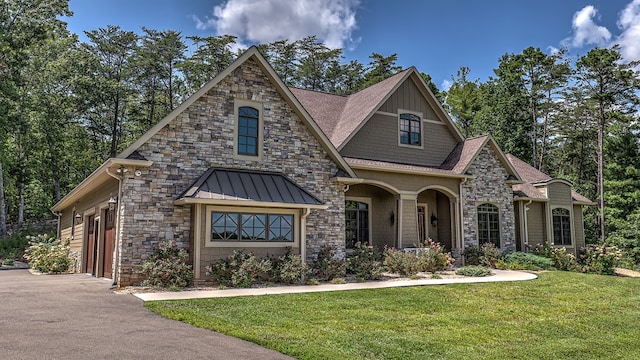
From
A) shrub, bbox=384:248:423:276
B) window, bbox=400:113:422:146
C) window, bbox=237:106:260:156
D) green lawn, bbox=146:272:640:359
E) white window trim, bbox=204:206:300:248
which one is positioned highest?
window, bbox=400:113:422:146

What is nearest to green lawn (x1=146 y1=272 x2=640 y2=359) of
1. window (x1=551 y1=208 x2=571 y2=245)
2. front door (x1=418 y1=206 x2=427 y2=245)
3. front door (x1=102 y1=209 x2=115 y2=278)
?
front door (x1=102 y1=209 x2=115 y2=278)

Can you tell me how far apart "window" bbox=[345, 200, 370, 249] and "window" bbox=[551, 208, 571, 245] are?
10075mm

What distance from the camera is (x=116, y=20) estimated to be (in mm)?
34531

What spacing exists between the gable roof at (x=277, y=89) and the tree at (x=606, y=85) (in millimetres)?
25126

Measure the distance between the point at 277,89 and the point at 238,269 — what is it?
5594 mm

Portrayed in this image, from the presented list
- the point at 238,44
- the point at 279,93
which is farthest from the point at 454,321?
the point at 238,44

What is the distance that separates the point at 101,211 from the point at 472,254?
13445 millimetres

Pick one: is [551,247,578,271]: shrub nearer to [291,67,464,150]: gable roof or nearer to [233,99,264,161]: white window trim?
[291,67,464,150]: gable roof

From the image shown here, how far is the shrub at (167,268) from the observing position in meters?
11.9

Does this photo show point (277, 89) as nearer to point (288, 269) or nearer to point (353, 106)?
point (288, 269)

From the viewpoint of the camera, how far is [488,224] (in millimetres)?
20219

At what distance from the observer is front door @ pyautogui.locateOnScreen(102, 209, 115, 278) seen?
47.2 feet

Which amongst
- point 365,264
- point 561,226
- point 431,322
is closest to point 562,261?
point 561,226

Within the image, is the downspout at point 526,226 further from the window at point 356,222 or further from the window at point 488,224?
the window at point 356,222
